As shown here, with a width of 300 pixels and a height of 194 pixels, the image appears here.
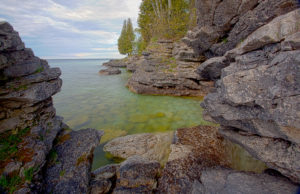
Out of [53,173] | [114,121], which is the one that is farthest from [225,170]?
[114,121]

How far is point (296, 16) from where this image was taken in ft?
13.7

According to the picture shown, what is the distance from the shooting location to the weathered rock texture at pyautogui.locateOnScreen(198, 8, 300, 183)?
3.64 m

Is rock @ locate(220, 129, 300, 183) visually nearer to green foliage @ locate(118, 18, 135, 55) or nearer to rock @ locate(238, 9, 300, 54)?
rock @ locate(238, 9, 300, 54)

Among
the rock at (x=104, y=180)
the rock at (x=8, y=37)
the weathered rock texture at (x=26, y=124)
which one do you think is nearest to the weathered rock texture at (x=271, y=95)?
the rock at (x=104, y=180)

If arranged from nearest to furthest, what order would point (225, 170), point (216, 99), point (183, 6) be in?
point (225, 170) → point (216, 99) → point (183, 6)

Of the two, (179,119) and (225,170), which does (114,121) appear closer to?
(179,119)

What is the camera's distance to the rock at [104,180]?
17.8ft

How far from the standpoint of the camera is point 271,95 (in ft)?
12.9

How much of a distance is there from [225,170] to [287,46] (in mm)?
4767

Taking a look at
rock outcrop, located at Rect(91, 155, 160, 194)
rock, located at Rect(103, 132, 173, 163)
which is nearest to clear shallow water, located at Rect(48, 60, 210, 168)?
rock, located at Rect(103, 132, 173, 163)

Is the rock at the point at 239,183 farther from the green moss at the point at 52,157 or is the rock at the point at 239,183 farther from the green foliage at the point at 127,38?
the green foliage at the point at 127,38

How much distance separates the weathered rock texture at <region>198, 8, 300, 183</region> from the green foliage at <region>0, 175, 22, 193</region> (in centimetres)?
743

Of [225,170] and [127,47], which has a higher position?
[127,47]

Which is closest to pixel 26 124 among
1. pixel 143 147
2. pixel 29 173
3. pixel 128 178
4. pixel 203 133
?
pixel 29 173
